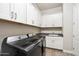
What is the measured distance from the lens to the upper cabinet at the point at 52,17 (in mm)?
3719

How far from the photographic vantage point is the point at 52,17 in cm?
388

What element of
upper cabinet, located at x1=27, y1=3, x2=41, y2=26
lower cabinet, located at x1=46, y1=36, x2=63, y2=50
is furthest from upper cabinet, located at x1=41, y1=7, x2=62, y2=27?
upper cabinet, located at x1=27, y1=3, x2=41, y2=26

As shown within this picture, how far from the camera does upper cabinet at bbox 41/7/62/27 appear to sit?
3719 mm

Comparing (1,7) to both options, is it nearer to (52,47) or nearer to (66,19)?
(66,19)

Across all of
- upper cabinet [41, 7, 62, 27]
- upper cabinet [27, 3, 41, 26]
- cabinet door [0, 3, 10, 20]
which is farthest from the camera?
upper cabinet [41, 7, 62, 27]

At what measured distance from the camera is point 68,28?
292 centimetres

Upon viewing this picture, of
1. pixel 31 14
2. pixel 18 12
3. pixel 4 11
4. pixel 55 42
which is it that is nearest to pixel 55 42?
pixel 55 42

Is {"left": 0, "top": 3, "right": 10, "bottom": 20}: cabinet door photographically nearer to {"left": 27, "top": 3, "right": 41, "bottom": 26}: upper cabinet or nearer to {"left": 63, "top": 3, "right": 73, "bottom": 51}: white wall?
{"left": 27, "top": 3, "right": 41, "bottom": 26}: upper cabinet

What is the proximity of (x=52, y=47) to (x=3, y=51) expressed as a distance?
2.79m

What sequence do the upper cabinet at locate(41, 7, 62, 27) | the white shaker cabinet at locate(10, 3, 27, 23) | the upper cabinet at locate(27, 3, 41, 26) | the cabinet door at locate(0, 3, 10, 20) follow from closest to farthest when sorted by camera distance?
the cabinet door at locate(0, 3, 10, 20), the white shaker cabinet at locate(10, 3, 27, 23), the upper cabinet at locate(27, 3, 41, 26), the upper cabinet at locate(41, 7, 62, 27)

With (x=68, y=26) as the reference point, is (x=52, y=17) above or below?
above

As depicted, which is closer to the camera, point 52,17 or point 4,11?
point 4,11

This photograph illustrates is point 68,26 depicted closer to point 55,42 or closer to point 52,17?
point 55,42

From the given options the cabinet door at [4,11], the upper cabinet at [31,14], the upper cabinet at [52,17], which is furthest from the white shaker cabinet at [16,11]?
the upper cabinet at [52,17]
